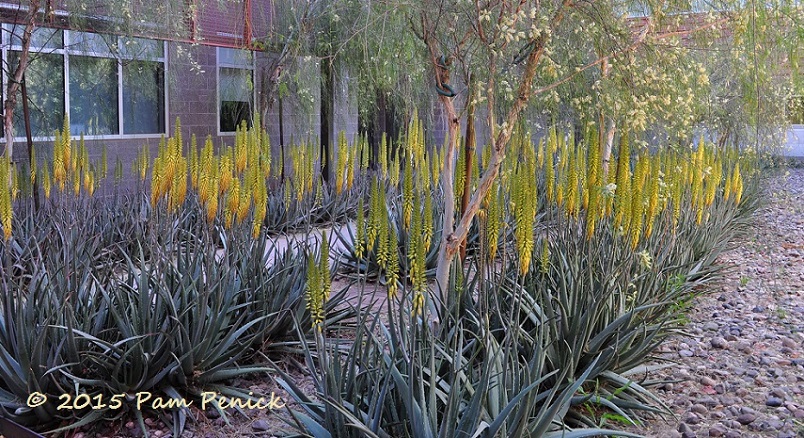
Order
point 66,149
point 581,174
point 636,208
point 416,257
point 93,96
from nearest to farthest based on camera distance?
1. point 416,257
2. point 636,208
3. point 66,149
4. point 581,174
5. point 93,96

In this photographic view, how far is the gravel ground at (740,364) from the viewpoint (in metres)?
3.87

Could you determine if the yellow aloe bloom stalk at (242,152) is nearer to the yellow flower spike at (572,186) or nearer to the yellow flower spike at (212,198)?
the yellow flower spike at (212,198)

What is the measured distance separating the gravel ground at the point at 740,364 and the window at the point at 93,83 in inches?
239

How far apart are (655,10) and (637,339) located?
1808 millimetres

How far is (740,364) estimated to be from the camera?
4789mm

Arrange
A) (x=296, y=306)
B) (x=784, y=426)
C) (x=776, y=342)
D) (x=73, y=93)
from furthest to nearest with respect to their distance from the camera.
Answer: (x=73, y=93)
(x=776, y=342)
(x=296, y=306)
(x=784, y=426)

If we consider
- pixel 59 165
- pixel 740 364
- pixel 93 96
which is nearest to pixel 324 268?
pixel 59 165

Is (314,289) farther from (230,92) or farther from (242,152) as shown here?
(230,92)

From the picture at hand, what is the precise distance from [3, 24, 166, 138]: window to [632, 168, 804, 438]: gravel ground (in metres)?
6.06

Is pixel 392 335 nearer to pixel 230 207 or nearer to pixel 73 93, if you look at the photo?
pixel 230 207

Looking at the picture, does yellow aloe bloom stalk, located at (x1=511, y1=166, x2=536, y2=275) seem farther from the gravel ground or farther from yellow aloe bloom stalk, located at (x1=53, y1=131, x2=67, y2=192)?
yellow aloe bloom stalk, located at (x1=53, y1=131, x2=67, y2=192)

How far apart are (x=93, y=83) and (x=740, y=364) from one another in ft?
27.8

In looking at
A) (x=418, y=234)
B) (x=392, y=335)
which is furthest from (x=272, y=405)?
(x=418, y=234)

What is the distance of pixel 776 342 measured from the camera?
208 inches
